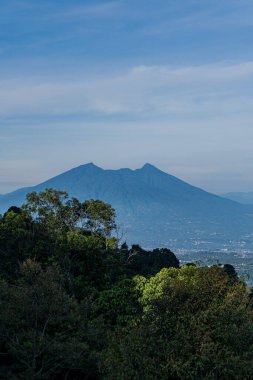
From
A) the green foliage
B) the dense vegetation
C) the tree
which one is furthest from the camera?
the tree

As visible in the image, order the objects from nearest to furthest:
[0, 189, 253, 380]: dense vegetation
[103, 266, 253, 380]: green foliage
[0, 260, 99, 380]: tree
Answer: [103, 266, 253, 380]: green foliage, [0, 189, 253, 380]: dense vegetation, [0, 260, 99, 380]: tree

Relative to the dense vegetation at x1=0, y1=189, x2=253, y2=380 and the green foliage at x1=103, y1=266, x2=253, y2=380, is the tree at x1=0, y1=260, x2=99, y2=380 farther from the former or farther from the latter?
the green foliage at x1=103, y1=266, x2=253, y2=380

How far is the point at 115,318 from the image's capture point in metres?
21.8

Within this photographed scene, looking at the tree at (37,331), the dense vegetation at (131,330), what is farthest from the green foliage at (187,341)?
the tree at (37,331)

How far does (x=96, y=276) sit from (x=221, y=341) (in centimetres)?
1351

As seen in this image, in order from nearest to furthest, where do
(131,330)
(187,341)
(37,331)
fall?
(187,341), (131,330), (37,331)

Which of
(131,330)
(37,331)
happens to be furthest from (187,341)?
(37,331)

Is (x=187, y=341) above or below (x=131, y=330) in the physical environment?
below

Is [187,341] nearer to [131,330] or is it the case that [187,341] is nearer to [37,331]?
[131,330]

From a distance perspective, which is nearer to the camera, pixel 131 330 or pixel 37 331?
pixel 131 330

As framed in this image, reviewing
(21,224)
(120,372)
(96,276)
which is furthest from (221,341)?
(21,224)

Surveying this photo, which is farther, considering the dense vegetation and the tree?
the tree

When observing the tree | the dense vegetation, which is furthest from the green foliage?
the tree

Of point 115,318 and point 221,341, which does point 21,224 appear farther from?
point 221,341
